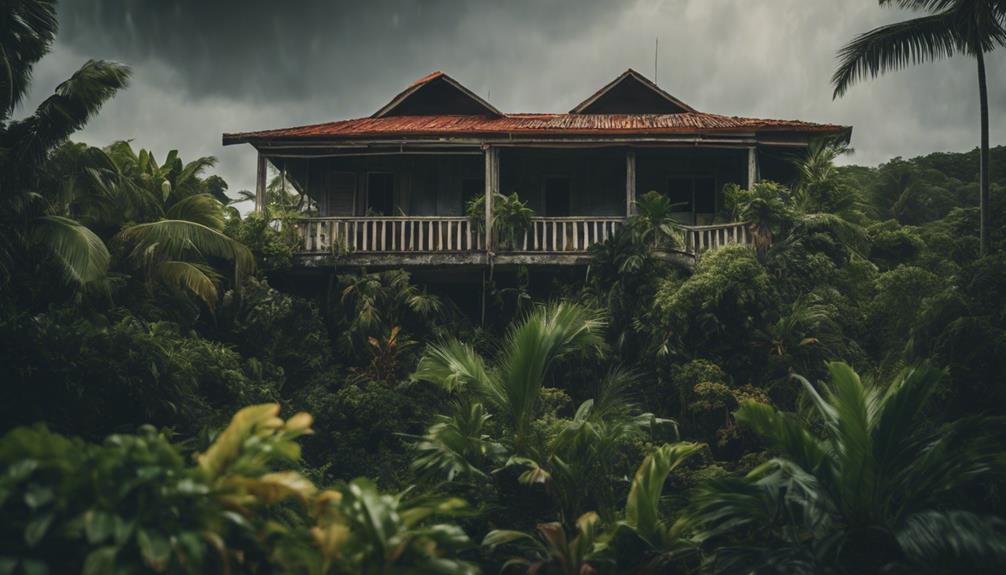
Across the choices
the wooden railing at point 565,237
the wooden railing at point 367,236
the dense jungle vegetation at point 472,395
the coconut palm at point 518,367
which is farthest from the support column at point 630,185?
the coconut palm at point 518,367

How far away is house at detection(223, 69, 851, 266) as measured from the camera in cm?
1700

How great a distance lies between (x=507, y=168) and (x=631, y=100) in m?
3.50

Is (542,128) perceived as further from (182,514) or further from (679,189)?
(182,514)

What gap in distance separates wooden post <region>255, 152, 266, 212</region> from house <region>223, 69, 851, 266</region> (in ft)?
0.10

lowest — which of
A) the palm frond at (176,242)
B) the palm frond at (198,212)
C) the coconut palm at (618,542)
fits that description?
the coconut palm at (618,542)

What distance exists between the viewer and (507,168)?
19.7m

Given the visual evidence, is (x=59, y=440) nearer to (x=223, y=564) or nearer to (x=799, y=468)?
(x=223, y=564)

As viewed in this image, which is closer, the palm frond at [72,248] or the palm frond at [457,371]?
the palm frond at [457,371]

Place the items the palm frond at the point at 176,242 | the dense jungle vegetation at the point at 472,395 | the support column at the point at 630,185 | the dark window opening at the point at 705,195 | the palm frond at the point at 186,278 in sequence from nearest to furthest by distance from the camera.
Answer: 1. the dense jungle vegetation at the point at 472,395
2. the palm frond at the point at 186,278
3. the palm frond at the point at 176,242
4. the support column at the point at 630,185
5. the dark window opening at the point at 705,195

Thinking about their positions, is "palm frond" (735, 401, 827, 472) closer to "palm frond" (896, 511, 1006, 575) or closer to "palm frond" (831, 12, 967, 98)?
"palm frond" (896, 511, 1006, 575)

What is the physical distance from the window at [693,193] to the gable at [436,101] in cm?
419

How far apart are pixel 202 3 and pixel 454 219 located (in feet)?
40.3

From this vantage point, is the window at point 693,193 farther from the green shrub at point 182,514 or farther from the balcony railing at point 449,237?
the green shrub at point 182,514

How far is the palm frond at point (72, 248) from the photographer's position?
1236cm
